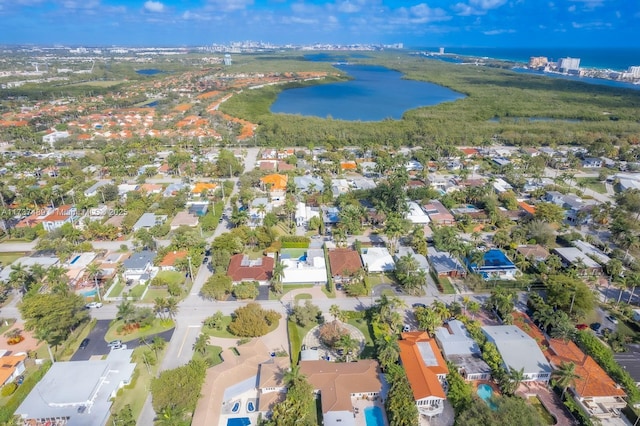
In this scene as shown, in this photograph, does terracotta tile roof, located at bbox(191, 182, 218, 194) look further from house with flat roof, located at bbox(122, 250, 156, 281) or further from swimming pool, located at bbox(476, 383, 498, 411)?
swimming pool, located at bbox(476, 383, 498, 411)

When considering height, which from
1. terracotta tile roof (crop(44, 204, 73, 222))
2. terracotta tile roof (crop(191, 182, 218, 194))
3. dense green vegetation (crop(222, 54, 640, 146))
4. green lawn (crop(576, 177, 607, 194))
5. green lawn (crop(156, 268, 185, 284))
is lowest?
green lawn (crop(156, 268, 185, 284))

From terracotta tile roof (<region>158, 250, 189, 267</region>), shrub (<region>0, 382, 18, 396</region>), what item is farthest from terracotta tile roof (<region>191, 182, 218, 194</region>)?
shrub (<region>0, 382, 18, 396</region>)

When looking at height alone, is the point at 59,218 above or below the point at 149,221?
above

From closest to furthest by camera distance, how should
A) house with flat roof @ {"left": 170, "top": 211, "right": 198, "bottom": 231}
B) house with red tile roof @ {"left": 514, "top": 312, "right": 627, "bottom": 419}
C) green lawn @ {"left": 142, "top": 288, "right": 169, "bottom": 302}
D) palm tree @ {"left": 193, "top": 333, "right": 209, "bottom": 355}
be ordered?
house with red tile roof @ {"left": 514, "top": 312, "right": 627, "bottom": 419} < palm tree @ {"left": 193, "top": 333, "right": 209, "bottom": 355} < green lawn @ {"left": 142, "top": 288, "right": 169, "bottom": 302} < house with flat roof @ {"left": 170, "top": 211, "right": 198, "bottom": 231}

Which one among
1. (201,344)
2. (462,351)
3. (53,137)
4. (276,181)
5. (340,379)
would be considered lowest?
(201,344)

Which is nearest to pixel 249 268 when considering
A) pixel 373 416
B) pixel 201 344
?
pixel 201 344

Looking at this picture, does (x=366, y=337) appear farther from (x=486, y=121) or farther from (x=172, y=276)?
(x=486, y=121)

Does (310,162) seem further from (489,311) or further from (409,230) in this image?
(489,311)
